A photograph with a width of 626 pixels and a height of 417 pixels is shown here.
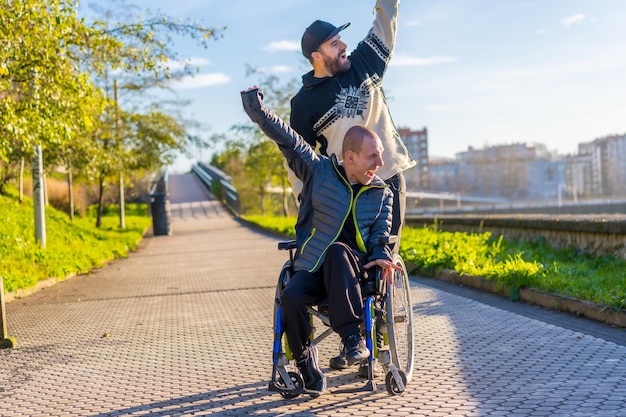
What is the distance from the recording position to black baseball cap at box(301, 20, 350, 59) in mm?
4938

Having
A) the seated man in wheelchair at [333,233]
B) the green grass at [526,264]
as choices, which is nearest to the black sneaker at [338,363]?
the seated man in wheelchair at [333,233]

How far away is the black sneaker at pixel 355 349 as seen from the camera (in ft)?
13.4

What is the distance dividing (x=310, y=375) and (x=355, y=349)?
1.10ft

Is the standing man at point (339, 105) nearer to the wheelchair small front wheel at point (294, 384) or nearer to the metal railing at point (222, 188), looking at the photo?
the wheelchair small front wheel at point (294, 384)

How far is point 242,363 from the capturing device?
18.2 ft

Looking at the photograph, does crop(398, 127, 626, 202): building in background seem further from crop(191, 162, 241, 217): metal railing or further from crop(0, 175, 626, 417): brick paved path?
crop(0, 175, 626, 417): brick paved path

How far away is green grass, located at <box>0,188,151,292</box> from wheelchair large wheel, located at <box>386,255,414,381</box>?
6.71 metres

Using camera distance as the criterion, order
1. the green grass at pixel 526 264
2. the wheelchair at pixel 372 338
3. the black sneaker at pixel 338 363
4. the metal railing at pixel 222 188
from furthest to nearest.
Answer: the metal railing at pixel 222 188, the green grass at pixel 526 264, the black sneaker at pixel 338 363, the wheelchair at pixel 372 338

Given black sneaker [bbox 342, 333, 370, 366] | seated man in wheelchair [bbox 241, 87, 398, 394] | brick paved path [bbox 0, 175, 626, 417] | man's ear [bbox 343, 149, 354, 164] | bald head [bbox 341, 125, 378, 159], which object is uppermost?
bald head [bbox 341, 125, 378, 159]

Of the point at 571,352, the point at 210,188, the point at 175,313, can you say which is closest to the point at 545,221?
the point at 175,313

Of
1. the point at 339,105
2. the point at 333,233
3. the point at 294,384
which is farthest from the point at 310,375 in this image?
the point at 339,105

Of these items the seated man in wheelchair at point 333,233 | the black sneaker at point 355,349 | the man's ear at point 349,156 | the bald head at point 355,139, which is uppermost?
the bald head at point 355,139

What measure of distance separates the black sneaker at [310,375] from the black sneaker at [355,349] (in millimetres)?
251

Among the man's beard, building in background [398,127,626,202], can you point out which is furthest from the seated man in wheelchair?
building in background [398,127,626,202]
